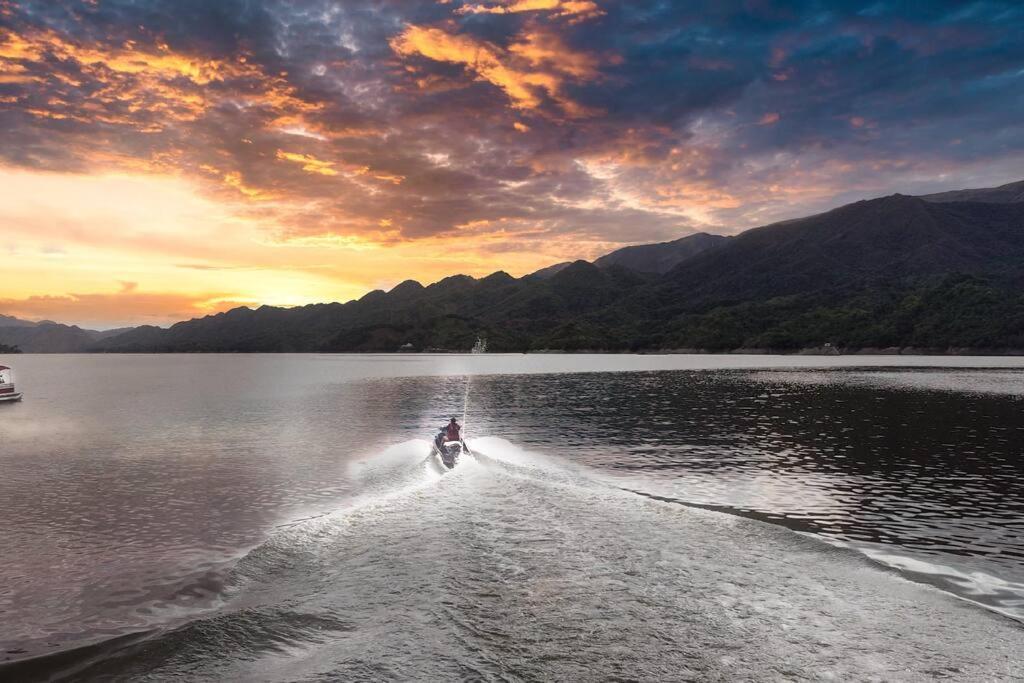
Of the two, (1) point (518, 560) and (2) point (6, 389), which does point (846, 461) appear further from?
(2) point (6, 389)

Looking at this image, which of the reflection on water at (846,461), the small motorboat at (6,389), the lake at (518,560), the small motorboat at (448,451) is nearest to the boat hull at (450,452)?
the small motorboat at (448,451)

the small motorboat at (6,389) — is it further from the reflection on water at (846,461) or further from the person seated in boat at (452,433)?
the person seated in boat at (452,433)

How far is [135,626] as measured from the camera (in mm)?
16547

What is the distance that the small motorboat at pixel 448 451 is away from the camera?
4319cm

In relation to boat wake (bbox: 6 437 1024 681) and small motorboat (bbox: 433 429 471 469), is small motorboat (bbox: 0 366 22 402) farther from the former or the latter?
boat wake (bbox: 6 437 1024 681)

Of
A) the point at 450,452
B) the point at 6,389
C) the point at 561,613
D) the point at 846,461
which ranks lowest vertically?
the point at 846,461

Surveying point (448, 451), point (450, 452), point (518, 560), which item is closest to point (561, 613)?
point (518, 560)

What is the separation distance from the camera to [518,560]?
69.8 feet

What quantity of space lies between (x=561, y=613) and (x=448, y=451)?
28455 mm

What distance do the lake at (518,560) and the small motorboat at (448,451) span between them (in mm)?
968

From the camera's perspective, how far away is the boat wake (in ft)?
44.9

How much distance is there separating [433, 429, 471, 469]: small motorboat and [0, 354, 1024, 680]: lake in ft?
3.18

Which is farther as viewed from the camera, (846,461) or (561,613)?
(846,461)

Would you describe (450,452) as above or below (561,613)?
below
